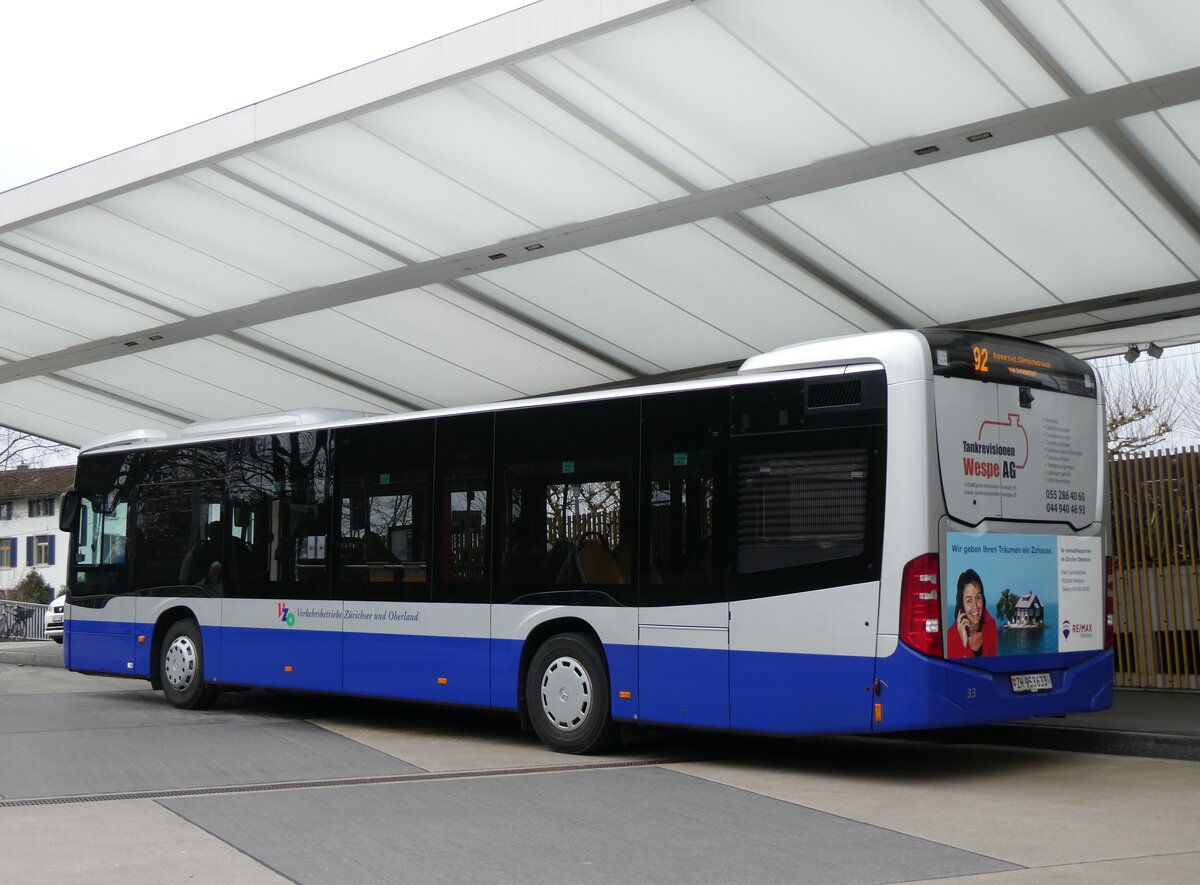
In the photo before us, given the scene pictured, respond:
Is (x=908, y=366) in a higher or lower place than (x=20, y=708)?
higher

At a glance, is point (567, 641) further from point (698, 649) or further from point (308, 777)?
point (308, 777)

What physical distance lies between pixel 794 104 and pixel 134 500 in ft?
29.1

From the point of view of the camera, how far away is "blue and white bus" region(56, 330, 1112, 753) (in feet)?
30.1

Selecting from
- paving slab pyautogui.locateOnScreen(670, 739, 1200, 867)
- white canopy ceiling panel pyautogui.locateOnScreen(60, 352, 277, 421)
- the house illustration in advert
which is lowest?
paving slab pyautogui.locateOnScreen(670, 739, 1200, 867)

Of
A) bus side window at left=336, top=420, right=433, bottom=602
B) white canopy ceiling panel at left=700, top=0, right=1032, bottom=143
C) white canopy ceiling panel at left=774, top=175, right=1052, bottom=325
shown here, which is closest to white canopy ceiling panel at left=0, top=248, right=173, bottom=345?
bus side window at left=336, top=420, right=433, bottom=602

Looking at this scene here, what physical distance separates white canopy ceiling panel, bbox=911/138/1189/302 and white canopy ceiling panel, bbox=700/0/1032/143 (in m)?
0.92

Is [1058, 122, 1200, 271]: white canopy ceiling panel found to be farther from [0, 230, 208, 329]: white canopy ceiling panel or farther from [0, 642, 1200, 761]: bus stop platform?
[0, 230, 208, 329]: white canopy ceiling panel

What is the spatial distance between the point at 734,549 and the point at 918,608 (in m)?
1.48

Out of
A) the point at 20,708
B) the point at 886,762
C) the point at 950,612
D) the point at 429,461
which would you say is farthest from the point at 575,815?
the point at 20,708

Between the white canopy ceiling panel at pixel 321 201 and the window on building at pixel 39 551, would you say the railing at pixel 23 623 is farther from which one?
the window on building at pixel 39 551

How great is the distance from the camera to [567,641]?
1106 cm

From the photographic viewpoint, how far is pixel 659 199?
13.2 m

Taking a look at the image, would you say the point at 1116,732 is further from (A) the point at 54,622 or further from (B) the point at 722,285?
(A) the point at 54,622

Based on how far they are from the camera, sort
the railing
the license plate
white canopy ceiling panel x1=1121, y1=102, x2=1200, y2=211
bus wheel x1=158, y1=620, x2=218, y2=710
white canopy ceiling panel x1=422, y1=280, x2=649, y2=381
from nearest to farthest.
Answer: the license plate < white canopy ceiling panel x1=1121, y1=102, x2=1200, y2=211 < bus wheel x1=158, y1=620, x2=218, y2=710 < white canopy ceiling panel x1=422, y1=280, x2=649, y2=381 < the railing
